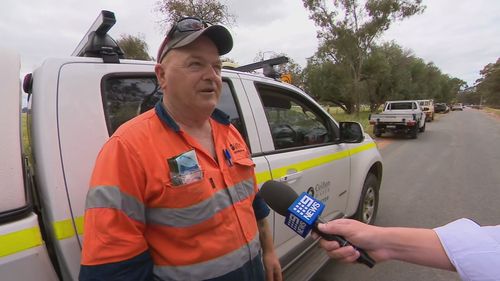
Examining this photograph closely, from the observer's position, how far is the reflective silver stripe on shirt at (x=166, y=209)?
3.60ft

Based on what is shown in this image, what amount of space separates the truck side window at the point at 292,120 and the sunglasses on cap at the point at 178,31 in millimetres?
1107

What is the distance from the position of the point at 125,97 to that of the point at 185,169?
0.71m

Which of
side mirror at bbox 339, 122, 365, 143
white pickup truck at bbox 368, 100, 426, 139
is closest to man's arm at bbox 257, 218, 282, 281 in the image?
side mirror at bbox 339, 122, 365, 143

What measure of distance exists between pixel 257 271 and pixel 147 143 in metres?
0.79

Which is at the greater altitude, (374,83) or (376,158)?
(374,83)

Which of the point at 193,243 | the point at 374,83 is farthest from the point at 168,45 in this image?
the point at 374,83

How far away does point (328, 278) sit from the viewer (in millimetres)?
3061

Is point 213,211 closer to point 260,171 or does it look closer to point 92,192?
point 92,192

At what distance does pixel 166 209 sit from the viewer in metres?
1.24

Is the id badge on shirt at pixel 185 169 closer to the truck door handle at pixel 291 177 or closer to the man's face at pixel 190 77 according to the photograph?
the man's face at pixel 190 77

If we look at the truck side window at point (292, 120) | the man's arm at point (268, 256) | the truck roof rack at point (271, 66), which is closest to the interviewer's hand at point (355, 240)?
the man's arm at point (268, 256)

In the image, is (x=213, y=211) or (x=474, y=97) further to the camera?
(x=474, y=97)

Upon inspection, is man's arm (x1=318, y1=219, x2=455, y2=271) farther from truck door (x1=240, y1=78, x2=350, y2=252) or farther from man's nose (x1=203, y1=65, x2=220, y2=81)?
truck door (x1=240, y1=78, x2=350, y2=252)

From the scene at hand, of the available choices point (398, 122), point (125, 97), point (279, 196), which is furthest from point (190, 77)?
point (398, 122)
